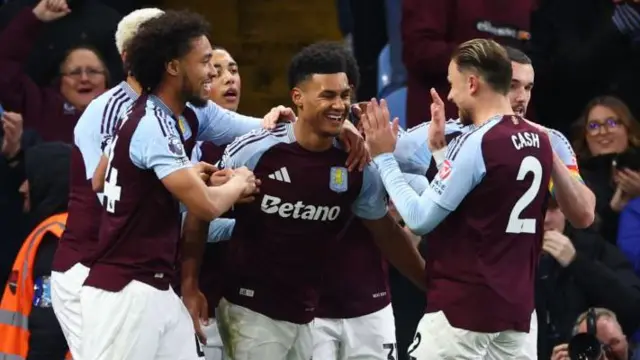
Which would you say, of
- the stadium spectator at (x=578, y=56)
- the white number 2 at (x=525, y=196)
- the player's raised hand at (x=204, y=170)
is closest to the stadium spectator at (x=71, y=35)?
the stadium spectator at (x=578, y=56)

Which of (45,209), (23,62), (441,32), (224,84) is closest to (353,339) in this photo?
(224,84)

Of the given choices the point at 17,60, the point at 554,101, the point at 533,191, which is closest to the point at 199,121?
the point at 533,191

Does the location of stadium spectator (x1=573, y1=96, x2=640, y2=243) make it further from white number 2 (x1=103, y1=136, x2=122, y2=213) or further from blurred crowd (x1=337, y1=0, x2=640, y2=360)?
white number 2 (x1=103, y1=136, x2=122, y2=213)

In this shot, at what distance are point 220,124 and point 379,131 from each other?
935mm

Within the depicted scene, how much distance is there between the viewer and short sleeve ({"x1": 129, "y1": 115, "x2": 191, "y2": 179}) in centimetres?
583

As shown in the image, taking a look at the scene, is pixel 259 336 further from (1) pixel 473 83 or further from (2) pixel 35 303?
(2) pixel 35 303

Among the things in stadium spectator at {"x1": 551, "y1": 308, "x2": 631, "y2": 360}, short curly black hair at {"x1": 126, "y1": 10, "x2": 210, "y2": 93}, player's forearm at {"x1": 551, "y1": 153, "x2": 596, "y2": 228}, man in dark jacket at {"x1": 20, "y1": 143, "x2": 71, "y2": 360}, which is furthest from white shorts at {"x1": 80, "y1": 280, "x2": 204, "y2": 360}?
stadium spectator at {"x1": 551, "y1": 308, "x2": 631, "y2": 360}

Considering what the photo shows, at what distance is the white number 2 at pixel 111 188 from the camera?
5973 millimetres

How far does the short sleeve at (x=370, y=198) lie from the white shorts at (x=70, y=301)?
4.34 ft

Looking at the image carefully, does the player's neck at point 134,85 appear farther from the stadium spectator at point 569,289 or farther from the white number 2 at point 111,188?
the stadium spectator at point 569,289

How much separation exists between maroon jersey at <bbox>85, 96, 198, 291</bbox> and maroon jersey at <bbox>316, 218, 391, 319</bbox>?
103 centimetres

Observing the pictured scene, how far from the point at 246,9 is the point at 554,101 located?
2.23 metres

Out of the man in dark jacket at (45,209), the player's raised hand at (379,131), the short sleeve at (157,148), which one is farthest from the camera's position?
the man in dark jacket at (45,209)

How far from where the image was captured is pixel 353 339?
22.7 feet
